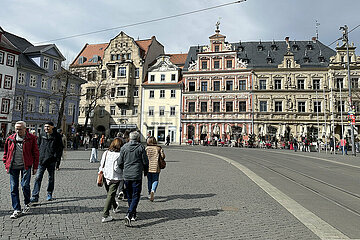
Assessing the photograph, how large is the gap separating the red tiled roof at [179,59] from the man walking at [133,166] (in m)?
46.0

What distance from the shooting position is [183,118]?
150 feet

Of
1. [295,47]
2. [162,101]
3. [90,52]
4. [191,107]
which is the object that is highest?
[90,52]

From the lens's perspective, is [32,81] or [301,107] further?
[301,107]

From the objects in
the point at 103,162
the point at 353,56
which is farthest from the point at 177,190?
the point at 353,56

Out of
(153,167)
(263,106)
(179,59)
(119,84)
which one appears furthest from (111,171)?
(179,59)

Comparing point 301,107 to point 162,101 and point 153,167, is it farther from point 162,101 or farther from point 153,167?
point 153,167

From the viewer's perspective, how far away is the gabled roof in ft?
142

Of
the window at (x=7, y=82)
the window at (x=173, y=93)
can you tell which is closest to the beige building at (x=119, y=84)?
the window at (x=173, y=93)

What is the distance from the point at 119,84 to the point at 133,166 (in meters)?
44.0

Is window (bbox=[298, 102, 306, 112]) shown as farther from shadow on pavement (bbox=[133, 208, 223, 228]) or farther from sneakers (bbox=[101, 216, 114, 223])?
sneakers (bbox=[101, 216, 114, 223])

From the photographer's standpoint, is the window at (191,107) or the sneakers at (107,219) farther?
the window at (191,107)

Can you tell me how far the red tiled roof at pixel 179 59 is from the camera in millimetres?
51031

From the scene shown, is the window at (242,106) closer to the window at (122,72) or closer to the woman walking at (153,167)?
the window at (122,72)

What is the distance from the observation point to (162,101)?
154 ft
